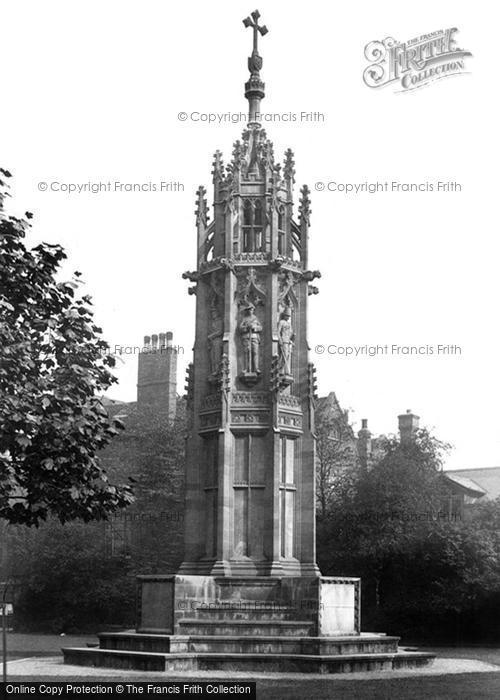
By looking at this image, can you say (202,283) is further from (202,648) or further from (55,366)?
(55,366)

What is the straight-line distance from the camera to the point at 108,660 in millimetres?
21375

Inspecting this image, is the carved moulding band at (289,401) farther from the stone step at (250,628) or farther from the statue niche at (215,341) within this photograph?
the stone step at (250,628)

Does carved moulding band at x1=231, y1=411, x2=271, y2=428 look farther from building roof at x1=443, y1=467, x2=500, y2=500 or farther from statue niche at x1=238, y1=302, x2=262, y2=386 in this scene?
building roof at x1=443, y1=467, x2=500, y2=500

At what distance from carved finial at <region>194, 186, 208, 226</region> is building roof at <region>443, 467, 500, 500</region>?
148ft

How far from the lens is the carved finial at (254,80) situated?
27172 millimetres

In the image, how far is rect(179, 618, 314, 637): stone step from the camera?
21906mm

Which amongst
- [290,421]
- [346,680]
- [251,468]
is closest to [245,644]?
[346,680]

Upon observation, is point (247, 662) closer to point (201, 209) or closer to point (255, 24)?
point (201, 209)

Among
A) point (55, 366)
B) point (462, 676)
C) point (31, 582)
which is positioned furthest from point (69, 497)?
point (31, 582)

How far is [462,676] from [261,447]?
22.9ft

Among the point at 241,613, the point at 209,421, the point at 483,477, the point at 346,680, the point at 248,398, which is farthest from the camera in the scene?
the point at 483,477

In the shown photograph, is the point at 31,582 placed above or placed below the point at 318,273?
below

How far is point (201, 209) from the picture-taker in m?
26.8

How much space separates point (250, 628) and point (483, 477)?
166 ft
